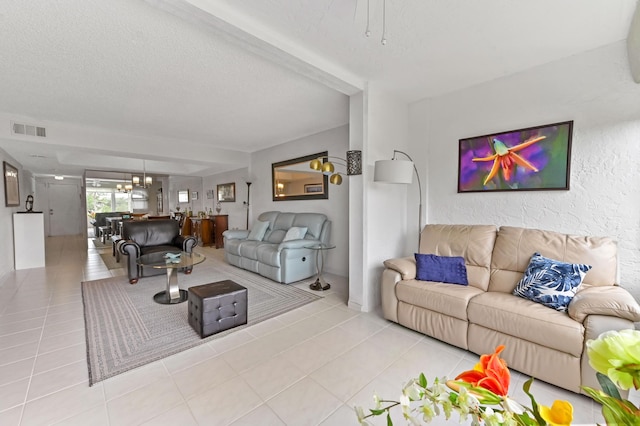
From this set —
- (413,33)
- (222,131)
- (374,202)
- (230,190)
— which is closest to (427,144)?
(374,202)

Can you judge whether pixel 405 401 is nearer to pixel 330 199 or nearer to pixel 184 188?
pixel 330 199

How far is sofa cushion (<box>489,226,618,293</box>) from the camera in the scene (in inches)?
82.8

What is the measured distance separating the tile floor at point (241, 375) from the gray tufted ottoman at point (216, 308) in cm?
15

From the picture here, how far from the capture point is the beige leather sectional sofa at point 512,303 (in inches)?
67.4

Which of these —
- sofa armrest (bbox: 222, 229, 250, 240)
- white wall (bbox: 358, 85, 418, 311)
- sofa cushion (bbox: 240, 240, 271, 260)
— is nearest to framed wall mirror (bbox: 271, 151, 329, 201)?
sofa armrest (bbox: 222, 229, 250, 240)

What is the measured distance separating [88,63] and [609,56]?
462cm

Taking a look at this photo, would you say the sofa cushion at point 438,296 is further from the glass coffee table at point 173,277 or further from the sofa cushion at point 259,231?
the sofa cushion at point 259,231

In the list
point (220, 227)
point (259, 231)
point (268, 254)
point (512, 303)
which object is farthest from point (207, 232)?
point (512, 303)

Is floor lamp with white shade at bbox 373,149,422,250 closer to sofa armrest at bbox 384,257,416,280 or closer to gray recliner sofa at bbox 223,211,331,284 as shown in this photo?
sofa armrest at bbox 384,257,416,280

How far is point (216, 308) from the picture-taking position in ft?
8.24

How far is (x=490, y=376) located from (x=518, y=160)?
2.89 m

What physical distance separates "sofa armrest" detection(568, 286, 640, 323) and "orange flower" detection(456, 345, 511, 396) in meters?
1.80

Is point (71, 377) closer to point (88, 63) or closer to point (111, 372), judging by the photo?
point (111, 372)

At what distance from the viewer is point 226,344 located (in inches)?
93.0
